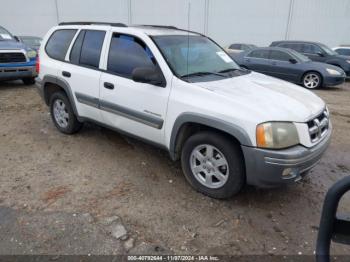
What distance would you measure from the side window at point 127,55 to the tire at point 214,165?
108 cm

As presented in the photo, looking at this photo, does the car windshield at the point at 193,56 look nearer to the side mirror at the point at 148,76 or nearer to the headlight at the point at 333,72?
the side mirror at the point at 148,76

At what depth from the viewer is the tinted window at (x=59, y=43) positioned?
4648 mm

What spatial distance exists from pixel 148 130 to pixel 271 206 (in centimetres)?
161

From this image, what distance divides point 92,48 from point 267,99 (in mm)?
2509

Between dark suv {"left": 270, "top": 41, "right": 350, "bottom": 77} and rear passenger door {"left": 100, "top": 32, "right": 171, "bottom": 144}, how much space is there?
11204 mm

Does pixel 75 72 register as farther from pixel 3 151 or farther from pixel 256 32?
pixel 256 32

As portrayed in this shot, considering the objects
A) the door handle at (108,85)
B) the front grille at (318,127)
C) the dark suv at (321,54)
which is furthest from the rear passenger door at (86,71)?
the dark suv at (321,54)

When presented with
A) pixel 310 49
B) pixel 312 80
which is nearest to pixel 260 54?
pixel 312 80

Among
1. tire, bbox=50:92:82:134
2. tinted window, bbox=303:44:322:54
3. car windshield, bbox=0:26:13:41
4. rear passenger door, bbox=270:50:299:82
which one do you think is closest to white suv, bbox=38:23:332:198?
tire, bbox=50:92:82:134

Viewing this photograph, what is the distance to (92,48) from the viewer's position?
13.9 feet

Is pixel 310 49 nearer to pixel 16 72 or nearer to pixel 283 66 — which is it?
pixel 283 66

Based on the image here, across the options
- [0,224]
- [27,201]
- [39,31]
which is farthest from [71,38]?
[39,31]

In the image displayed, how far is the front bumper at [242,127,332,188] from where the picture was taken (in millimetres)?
2746

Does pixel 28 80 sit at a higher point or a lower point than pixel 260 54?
lower
